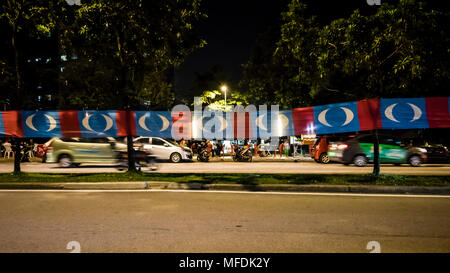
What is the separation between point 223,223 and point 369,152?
1261 cm

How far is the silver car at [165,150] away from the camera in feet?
60.3

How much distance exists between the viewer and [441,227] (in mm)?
4965

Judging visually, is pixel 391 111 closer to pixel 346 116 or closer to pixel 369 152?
pixel 346 116

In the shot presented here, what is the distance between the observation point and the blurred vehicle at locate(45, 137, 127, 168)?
15430 millimetres

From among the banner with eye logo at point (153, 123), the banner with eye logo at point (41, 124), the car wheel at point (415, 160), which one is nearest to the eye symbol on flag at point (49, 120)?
the banner with eye logo at point (41, 124)

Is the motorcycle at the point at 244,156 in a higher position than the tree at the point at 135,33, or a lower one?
lower

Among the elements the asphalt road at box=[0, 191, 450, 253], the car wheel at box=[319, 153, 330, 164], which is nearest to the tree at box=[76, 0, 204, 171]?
the asphalt road at box=[0, 191, 450, 253]

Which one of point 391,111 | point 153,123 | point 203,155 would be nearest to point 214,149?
point 203,155

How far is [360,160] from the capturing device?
51.3 feet

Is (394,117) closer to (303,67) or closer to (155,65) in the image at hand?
(303,67)

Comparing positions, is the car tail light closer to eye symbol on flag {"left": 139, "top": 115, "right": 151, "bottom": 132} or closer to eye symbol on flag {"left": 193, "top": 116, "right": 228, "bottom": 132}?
eye symbol on flag {"left": 193, "top": 116, "right": 228, "bottom": 132}

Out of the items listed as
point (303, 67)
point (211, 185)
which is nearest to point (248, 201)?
point (211, 185)

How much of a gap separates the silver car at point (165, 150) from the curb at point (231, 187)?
9061 millimetres

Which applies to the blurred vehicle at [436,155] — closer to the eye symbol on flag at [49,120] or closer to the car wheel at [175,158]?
the car wheel at [175,158]
